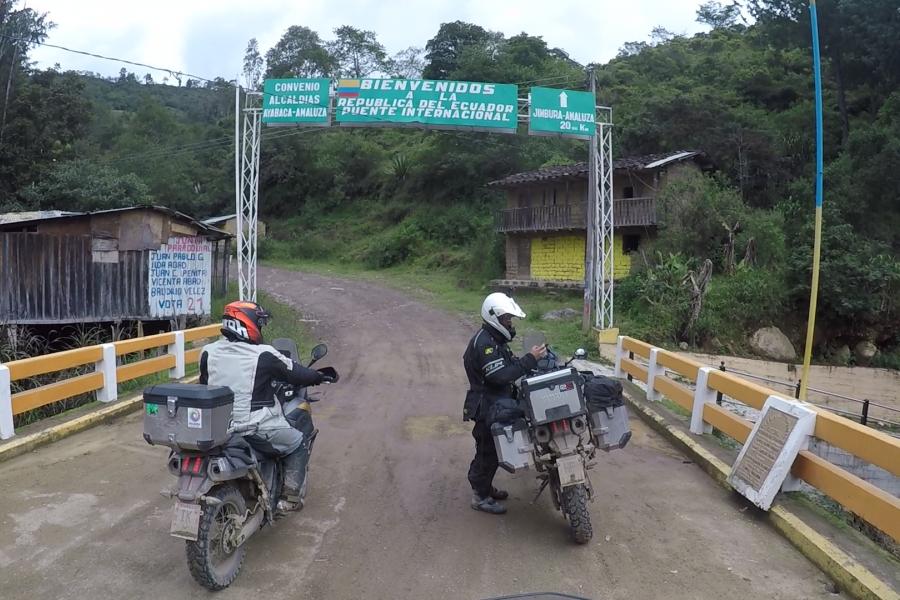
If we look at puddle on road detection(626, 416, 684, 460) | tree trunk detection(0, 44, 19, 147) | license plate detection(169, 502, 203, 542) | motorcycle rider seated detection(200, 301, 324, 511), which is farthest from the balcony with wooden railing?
license plate detection(169, 502, 203, 542)

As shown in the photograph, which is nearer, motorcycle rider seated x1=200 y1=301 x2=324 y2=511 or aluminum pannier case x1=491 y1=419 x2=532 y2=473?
motorcycle rider seated x1=200 y1=301 x2=324 y2=511

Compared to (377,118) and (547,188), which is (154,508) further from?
(547,188)

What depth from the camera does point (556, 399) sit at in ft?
14.6

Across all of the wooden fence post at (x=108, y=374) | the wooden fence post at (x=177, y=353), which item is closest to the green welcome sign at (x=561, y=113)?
the wooden fence post at (x=177, y=353)

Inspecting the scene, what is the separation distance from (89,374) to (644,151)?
102 feet

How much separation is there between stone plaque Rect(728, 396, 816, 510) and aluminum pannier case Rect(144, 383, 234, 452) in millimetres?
3945

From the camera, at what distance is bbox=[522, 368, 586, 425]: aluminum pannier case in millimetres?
4441

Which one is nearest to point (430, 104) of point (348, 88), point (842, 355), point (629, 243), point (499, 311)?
point (348, 88)

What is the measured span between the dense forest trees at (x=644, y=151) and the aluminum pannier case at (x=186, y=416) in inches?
614

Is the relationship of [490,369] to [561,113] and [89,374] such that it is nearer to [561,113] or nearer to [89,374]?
[89,374]

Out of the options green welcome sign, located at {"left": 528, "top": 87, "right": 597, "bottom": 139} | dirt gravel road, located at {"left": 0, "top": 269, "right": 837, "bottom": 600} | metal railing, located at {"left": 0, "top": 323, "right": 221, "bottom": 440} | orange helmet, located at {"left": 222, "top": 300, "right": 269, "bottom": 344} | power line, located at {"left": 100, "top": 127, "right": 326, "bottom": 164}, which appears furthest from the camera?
power line, located at {"left": 100, "top": 127, "right": 326, "bottom": 164}

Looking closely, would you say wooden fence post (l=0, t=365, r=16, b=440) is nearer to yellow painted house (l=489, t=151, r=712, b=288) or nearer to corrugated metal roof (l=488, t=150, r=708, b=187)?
yellow painted house (l=489, t=151, r=712, b=288)

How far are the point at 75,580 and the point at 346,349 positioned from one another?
434 inches

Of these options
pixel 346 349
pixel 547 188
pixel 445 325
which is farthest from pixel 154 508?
pixel 547 188
